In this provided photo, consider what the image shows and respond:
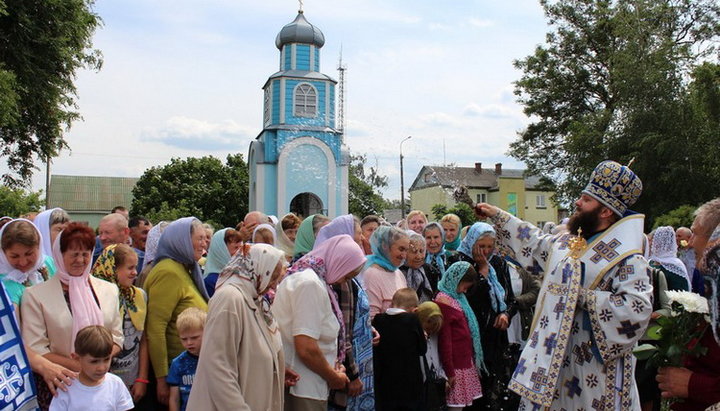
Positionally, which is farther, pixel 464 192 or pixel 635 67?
pixel 635 67

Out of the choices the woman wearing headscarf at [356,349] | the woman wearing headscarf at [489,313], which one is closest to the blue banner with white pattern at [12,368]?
the woman wearing headscarf at [356,349]

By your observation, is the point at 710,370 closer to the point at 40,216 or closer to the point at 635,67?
the point at 40,216

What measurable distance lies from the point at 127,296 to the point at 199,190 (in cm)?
4036

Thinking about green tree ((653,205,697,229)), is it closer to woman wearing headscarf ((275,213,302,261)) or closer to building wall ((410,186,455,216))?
woman wearing headscarf ((275,213,302,261))

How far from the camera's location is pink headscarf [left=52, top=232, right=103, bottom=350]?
429cm

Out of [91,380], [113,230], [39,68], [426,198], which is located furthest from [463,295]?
[426,198]

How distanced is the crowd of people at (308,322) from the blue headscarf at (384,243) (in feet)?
0.09

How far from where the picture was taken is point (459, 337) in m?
6.55

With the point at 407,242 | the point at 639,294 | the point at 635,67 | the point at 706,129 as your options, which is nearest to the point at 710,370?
the point at 639,294

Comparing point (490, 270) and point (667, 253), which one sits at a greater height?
point (667, 253)

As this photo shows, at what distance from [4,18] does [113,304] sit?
48.8ft

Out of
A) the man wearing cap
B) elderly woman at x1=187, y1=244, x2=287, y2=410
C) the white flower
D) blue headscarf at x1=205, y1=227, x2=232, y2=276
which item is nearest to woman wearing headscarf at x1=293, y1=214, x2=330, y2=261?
blue headscarf at x1=205, y1=227, x2=232, y2=276

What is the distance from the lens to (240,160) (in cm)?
4747

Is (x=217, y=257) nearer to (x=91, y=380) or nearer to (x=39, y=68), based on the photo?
(x=91, y=380)
